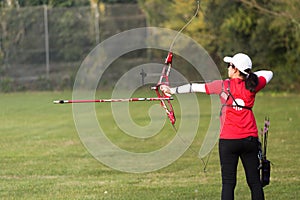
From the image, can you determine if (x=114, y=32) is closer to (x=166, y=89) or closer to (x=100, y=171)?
(x=100, y=171)

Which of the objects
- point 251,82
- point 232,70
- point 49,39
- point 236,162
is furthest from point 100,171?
point 49,39

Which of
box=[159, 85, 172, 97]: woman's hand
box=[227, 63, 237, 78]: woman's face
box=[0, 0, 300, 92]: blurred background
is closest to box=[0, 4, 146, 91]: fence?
box=[0, 0, 300, 92]: blurred background

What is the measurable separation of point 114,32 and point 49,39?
275cm

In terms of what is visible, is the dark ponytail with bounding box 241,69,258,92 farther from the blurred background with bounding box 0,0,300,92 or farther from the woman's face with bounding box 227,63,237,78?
the blurred background with bounding box 0,0,300,92

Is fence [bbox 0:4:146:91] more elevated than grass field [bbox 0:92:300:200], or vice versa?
fence [bbox 0:4:146:91]

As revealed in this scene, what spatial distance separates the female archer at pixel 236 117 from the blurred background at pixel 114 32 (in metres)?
20.7

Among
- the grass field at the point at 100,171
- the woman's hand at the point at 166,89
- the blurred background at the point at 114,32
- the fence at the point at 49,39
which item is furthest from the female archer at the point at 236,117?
the fence at the point at 49,39

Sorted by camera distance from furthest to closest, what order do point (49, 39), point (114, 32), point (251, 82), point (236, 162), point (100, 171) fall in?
point (114, 32), point (49, 39), point (100, 171), point (236, 162), point (251, 82)

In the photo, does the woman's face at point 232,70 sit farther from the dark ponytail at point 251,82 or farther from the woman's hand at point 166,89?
the woman's hand at point 166,89

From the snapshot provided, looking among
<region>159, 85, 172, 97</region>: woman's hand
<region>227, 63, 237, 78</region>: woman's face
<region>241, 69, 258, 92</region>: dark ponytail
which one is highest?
<region>227, 63, 237, 78</region>: woman's face

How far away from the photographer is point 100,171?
12.0 metres

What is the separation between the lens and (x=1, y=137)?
1711 centimetres

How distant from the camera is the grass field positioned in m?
10.0

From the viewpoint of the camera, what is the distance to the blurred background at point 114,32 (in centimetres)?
2952
